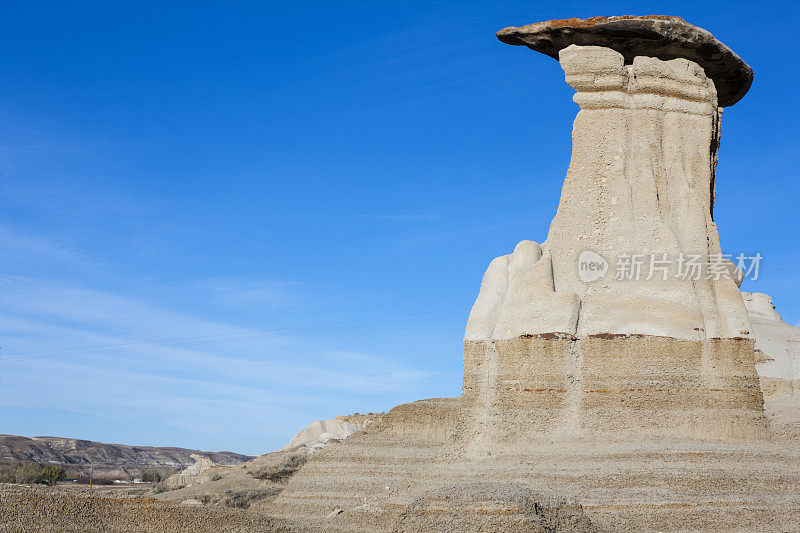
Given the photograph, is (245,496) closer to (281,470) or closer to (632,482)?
(281,470)

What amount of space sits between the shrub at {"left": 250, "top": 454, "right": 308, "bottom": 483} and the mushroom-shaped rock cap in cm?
2044

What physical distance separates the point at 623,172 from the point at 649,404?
19.9 ft

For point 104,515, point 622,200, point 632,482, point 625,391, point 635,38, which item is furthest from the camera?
point 635,38

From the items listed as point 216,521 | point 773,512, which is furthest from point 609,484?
point 216,521

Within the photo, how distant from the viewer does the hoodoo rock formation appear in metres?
18.0

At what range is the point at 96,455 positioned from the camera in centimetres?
11769

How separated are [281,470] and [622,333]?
20423mm

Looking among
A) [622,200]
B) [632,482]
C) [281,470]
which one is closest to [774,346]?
[622,200]

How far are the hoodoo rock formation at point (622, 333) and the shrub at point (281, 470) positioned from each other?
38.9 feet

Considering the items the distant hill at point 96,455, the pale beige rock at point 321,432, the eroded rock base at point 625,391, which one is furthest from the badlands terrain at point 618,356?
the distant hill at point 96,455

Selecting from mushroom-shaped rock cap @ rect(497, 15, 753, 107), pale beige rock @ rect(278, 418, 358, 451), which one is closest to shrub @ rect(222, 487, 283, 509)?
pale beige rock @ rect(278, 418, 358, 451)

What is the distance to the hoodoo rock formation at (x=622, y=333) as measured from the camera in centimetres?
1800

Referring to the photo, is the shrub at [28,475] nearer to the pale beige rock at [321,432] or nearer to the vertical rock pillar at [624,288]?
the pale beige rock at [321,432]

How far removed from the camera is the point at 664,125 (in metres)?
22.4
